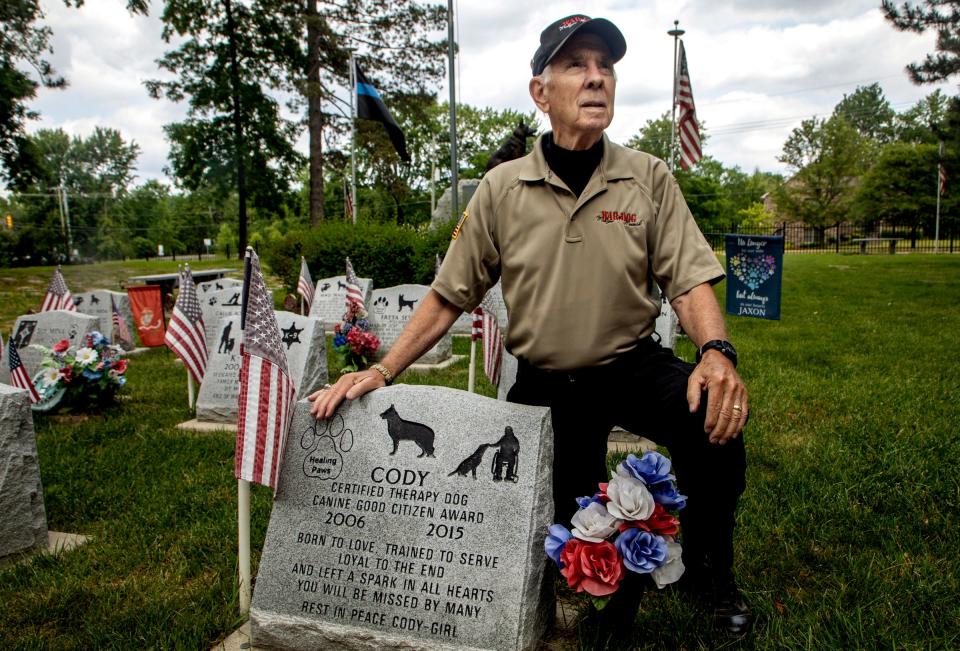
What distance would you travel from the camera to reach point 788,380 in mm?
7000

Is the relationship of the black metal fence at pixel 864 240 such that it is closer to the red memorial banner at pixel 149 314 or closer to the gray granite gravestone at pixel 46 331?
the red memorial banner at pixel 149 314

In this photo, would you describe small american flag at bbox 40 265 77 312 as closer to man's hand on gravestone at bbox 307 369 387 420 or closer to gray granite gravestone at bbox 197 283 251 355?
gray granite gravestone at bbox 197 283 251 355

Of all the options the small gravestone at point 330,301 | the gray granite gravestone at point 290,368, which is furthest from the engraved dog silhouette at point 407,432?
the small gravestone at point 330,301

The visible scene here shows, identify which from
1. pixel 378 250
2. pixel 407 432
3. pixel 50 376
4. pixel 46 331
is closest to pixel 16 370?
pixel 50 376

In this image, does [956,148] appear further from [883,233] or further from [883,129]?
[883,129]

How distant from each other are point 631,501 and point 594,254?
888 millimetres

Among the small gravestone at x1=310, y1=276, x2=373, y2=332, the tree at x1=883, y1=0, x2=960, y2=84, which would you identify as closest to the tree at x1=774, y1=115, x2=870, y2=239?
the tree at x1=883, y1=0, x2=960, y2=84

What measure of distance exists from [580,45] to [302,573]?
2242 mm

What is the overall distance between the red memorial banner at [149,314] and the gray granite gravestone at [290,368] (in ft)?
20.2

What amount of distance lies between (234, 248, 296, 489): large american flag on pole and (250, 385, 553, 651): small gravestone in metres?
0.10

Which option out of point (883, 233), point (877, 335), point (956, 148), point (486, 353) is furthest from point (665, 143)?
point (486, 353)

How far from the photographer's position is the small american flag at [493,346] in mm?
5887

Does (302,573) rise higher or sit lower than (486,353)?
lower

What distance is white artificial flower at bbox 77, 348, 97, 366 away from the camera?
6.74m
